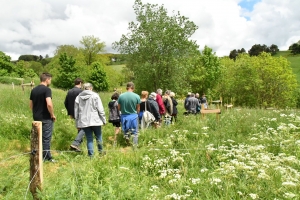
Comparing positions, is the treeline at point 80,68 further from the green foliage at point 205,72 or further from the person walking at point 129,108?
the person walking at point 129,108

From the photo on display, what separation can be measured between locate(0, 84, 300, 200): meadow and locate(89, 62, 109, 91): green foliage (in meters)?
47.3

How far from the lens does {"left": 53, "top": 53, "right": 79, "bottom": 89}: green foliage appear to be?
50.1 m

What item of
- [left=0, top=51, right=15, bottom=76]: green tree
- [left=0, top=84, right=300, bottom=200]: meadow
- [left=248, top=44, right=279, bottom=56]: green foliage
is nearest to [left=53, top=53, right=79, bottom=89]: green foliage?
[left=0, top=51, right=15, bottom=76]: green tree

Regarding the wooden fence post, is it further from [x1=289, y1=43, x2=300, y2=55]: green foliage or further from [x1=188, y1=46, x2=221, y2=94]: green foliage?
[x1=289, y1=43, x2=300, y2=55]: green foliage

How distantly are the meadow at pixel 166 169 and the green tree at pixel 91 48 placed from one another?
58.3 m

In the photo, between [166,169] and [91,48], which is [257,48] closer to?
[91,48]

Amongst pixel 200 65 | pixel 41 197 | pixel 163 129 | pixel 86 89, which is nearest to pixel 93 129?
pixel 86 89

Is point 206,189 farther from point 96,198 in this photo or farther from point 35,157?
point 35,157

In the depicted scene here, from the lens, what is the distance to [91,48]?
212ft

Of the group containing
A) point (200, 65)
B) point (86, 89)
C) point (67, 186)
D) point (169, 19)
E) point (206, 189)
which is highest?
point (169, 19)

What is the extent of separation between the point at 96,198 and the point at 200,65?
41459mm

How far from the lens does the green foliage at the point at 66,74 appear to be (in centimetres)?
5012

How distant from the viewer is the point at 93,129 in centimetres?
600

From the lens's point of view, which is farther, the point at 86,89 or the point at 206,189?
the point at 86,89
